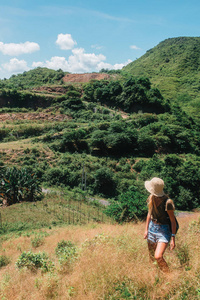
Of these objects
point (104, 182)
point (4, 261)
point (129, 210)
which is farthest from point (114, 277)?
point (104, 182)

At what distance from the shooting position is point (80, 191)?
22812mm

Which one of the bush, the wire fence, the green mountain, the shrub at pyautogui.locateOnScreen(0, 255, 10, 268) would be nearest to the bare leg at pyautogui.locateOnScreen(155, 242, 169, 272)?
the shrub at pyautogui.locateOnScreen(0, 255, 10, 268)

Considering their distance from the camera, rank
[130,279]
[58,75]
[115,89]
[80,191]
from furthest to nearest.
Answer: [58,75]
[115,89]
[80,191]
[130,279]

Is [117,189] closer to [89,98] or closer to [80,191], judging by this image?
[80,191]

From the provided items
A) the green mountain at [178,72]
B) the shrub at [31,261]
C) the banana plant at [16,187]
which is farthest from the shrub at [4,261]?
the green mountain at [178,72]

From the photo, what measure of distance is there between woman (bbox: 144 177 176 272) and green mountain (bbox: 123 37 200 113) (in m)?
52.8

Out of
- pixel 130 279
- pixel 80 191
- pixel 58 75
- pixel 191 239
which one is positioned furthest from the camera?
pixel 58 75

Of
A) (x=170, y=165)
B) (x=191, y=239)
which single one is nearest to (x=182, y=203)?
(x=170, y=165)

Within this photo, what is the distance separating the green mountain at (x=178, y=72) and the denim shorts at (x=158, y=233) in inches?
2083

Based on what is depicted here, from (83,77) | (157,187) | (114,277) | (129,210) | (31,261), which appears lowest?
(129,210)

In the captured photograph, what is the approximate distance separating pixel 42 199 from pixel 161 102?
36.6 metres

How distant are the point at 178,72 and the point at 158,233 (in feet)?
248

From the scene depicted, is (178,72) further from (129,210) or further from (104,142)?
(129,210)

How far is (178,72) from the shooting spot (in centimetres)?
6825
